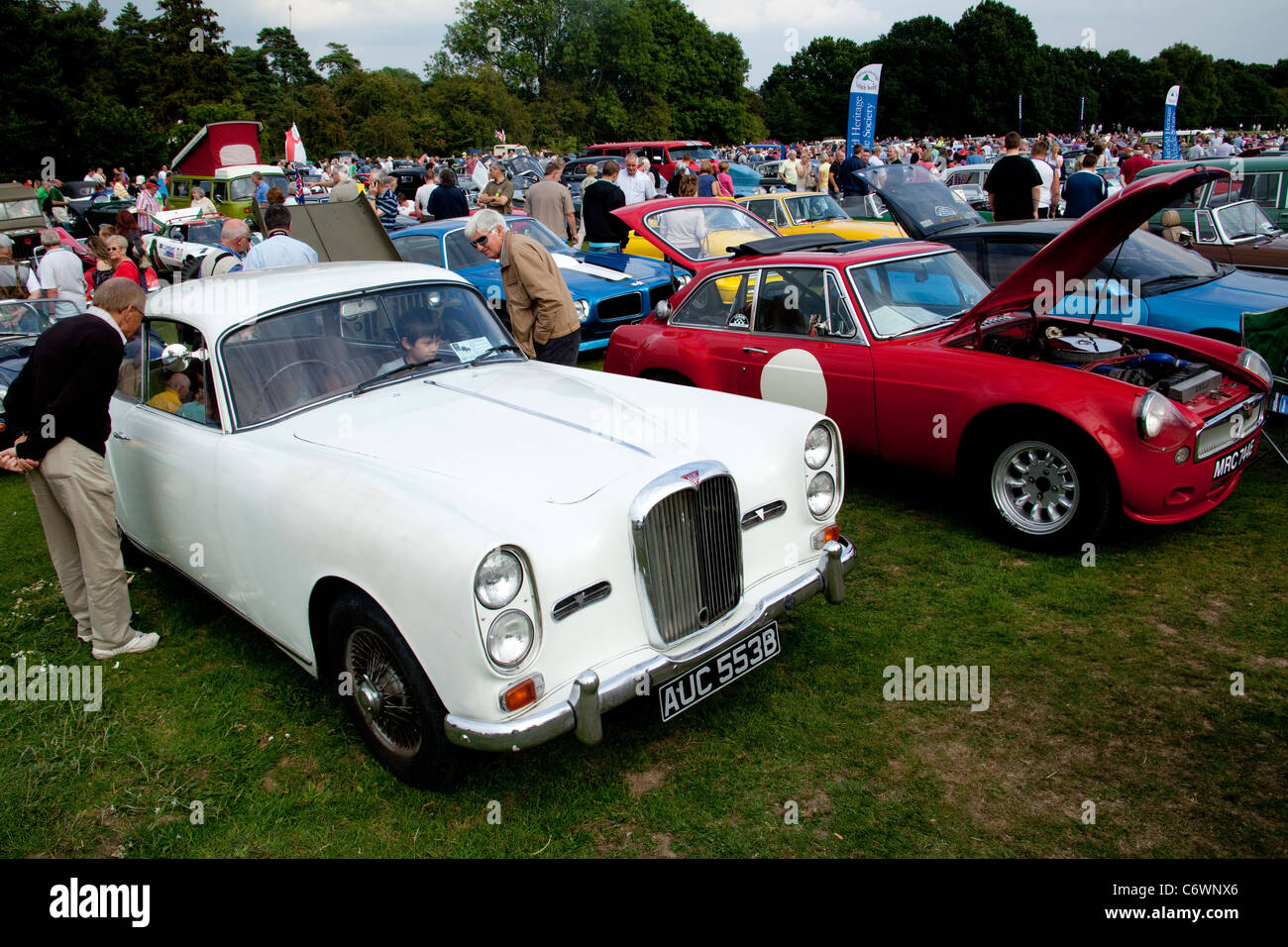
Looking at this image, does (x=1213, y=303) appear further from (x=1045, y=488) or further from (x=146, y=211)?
(x=146, y=211)

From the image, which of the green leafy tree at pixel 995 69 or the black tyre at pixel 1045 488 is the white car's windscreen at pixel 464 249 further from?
the green leafy tree at pixel 995 69

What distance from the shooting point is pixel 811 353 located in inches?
225

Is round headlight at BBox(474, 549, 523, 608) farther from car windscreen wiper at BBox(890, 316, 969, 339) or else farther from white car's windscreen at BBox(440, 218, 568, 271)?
white car's windscreen at BBox(440, 218, 568, 271)

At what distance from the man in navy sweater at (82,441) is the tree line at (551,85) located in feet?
103

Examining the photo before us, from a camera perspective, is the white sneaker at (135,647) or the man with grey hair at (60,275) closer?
the white sneaker at (135,647)

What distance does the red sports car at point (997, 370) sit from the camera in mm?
4410

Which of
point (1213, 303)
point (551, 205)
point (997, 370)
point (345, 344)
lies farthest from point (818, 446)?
point (551, 205)

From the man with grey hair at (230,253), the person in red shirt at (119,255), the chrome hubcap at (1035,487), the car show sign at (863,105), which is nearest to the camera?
the chrome hubcap at (1035,487)

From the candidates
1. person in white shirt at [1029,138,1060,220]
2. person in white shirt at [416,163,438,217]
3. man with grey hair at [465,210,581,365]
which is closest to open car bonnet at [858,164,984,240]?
person in white shirt at [1029,138,1060,220]

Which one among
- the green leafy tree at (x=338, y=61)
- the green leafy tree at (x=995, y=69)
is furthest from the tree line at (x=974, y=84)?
the green leafy tree at (x=338, y=61)

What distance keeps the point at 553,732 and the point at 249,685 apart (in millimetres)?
2149

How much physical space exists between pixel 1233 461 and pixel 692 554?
3412mm
